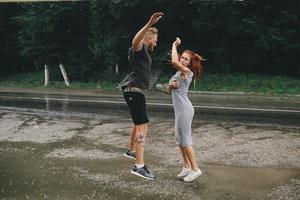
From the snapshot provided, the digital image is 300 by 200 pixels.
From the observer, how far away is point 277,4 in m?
18.6

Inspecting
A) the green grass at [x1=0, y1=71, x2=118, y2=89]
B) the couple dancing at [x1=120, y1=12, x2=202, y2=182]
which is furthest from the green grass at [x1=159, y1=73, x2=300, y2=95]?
the couple dancing at [x1=120, y1=12, x2=202, y2=182]

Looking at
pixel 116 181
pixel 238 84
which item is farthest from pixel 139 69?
pixel 238 84

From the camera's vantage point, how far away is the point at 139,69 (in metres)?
5.98

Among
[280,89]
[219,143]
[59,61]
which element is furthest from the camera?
[59,61]

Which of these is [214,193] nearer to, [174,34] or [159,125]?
[159,125]

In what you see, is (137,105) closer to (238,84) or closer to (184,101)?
(184,101)

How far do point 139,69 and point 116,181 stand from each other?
1.57 m

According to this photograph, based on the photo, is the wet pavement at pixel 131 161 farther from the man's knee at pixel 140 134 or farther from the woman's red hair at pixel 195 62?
the woman's red hair at pixel 195 62

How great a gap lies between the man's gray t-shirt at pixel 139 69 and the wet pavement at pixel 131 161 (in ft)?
4.40

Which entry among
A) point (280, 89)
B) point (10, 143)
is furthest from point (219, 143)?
point (280, 89)

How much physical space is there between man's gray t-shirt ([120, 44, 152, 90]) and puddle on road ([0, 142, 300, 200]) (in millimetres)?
1339

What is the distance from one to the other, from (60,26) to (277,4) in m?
10.2

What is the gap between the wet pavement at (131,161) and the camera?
225 inches

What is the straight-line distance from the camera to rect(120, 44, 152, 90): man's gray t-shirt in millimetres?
5941
